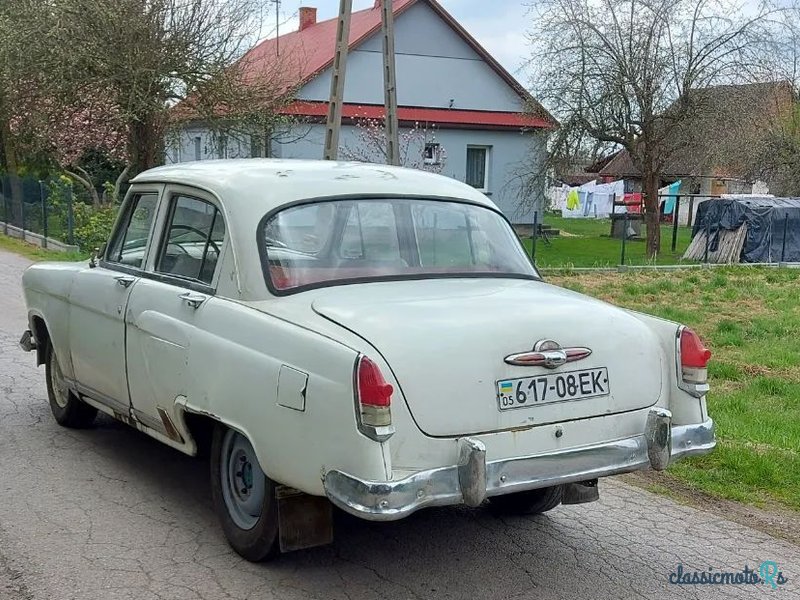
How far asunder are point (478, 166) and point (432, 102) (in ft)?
8.92

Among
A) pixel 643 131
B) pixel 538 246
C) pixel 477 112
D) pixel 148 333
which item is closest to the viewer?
pixel 148 333

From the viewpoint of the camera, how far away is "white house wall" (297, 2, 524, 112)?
29.7 meters

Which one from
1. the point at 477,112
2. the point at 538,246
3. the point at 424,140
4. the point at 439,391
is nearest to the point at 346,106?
the point at 424,140

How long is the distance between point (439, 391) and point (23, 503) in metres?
2.66

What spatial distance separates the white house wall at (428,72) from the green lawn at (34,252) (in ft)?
34.5

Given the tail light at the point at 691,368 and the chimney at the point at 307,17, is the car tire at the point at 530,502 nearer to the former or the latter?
the tail light at the point at 691,368

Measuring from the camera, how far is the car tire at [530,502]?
15.8ft

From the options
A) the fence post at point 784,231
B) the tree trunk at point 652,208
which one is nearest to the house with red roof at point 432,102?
the tree trunk at point 652,208

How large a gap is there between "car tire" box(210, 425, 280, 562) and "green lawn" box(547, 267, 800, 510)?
2787 mm

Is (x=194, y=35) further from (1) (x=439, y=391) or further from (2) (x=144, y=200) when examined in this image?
(1) (x=439, y=391)

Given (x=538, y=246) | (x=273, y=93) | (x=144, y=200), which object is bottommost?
(x=538, y=246)

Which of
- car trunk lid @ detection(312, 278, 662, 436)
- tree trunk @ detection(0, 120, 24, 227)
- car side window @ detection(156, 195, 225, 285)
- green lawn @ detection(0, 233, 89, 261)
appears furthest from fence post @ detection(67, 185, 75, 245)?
car trunk lid @ detection(312, 278, 662, 436)

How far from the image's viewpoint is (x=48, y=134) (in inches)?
818

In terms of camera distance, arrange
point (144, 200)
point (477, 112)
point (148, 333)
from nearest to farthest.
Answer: point (148, 333) → point (144, 200) → point (477, 112)
